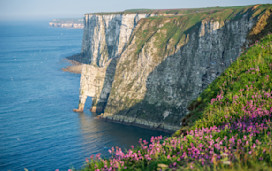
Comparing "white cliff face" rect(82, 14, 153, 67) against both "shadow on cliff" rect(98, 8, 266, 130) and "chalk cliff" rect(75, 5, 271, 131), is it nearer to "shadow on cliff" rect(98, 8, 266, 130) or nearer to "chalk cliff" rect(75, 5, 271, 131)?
"chalk cliff" rect(75, 5, 271, 131)

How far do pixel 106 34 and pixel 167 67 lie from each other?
90141mm

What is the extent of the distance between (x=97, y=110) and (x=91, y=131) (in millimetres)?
21342

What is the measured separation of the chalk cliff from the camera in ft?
250

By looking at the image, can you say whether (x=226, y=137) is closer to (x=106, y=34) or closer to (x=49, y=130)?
(x=49, y=130)

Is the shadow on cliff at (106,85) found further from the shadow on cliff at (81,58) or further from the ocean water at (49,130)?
the shadow on cliff at (81,58)

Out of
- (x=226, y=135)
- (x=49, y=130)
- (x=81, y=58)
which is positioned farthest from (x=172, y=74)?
(x=81, y=58)

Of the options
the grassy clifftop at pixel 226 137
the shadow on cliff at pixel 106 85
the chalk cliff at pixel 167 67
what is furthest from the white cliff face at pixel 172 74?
the grassy clifftop at pixel 226 137

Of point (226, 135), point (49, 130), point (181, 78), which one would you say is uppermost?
point (181, 78)

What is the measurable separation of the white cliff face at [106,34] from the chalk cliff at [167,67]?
136 feet

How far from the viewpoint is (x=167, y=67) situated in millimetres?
85875

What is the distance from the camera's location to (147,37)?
9769cm

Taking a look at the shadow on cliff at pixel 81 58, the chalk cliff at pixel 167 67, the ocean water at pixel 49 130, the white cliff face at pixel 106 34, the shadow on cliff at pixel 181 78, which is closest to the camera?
the ocean water at pixel 49 130

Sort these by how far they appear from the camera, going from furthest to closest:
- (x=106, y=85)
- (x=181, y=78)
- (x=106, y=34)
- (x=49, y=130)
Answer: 1. (x=106, y=34)
2. (x=106, y=85)
3. (x=181, y=78)
4. (x=49, y=130)

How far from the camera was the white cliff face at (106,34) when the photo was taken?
5699 inches
